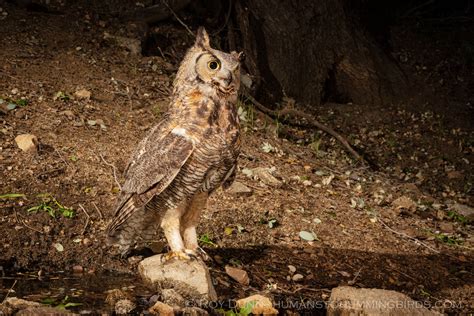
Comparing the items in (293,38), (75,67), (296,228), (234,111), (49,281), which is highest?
(293,38)

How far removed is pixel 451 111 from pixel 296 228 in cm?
403

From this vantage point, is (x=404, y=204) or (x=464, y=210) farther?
(x=464, y=210)

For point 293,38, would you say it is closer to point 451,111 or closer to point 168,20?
point 168,20

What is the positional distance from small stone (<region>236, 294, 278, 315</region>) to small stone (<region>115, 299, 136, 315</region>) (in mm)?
596

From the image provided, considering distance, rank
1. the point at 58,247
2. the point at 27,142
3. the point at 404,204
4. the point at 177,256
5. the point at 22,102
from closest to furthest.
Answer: the point at 177,256 < the point at 58,247 < the point at 27,142 < the point at 22,102 < the point at 404,204

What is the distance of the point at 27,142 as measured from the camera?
15.4 feet

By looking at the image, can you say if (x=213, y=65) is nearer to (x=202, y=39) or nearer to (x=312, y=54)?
(x=202, y=39)

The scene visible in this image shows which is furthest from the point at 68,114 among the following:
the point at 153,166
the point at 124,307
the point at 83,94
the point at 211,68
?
the point at 124,307

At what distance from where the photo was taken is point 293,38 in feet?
23.4

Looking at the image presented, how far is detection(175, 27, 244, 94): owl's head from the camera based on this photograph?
3.33 m

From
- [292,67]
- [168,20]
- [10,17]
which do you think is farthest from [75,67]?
[292,67]

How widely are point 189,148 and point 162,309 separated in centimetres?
86

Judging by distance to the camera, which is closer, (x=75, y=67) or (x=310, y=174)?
(x=310, y=174)

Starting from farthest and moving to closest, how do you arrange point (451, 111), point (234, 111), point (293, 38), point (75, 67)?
point (451, 111), point (293, 38), point (75, 67), point (234, 111)
